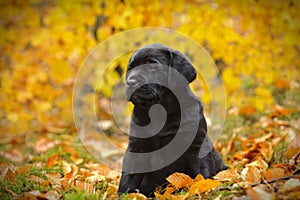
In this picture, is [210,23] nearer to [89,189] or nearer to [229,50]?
[229,50]

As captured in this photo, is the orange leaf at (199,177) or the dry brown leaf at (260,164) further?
the dry brown leaf at (260,164)

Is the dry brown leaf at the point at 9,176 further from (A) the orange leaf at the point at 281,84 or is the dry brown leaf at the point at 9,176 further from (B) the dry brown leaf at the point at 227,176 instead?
(A) the orange leaf at the point at 281,84

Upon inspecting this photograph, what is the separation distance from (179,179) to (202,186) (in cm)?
19

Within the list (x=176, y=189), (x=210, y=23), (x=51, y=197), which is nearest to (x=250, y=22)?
(x=210, y=23)

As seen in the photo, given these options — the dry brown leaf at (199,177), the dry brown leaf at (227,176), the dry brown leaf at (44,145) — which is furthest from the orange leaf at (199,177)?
the dry brown leaf at (44,145)

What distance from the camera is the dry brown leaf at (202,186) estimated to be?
258 cm

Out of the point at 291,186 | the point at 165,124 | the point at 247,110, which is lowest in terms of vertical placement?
the point at 291,186

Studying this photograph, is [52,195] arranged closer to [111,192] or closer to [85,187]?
[85,187]

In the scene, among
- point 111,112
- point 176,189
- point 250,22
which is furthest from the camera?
point 111,112

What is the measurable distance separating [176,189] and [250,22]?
3.37 meters

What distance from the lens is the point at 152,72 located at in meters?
2.68

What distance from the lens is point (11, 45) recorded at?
26.0ft

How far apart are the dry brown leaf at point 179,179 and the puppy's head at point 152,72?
1.88ft

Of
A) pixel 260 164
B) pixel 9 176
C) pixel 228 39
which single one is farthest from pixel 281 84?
pixel 9 176
